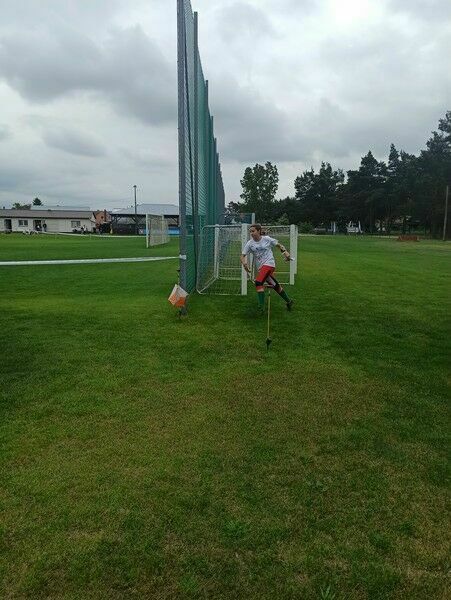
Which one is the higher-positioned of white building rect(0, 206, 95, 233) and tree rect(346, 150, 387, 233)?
tree rect(346, 150, 387, 233)

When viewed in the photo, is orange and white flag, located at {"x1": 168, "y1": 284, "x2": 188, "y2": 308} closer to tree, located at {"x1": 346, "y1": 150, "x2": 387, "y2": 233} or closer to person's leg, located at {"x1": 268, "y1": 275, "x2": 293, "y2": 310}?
person's leg, located at {"x1": 268, "y1": 275, "x2": 293, "y2": 310}

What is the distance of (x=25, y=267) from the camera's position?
1700cm

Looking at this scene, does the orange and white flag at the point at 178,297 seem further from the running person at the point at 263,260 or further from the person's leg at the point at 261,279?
the person's leg at the point at 261,279

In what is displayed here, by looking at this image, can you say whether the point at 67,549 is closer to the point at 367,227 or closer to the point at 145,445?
the point at 145,445

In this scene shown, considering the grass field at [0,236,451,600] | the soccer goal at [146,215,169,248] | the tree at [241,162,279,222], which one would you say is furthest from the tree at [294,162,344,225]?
the grass field at [0,236,451,600]

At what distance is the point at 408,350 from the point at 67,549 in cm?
532

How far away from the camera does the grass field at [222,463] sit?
2600 mm

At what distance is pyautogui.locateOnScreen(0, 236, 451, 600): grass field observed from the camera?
260 centimetres

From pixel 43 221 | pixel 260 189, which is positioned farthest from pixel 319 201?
pixel 43 221

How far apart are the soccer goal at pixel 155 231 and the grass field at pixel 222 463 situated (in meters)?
24.2

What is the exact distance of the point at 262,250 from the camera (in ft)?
31.0

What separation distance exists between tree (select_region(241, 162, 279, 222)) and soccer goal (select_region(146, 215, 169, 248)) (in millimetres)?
62602

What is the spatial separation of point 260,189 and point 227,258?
88.0 meters

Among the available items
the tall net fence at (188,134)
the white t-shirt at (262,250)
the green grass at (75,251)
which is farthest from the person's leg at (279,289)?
the green grass at (75,251)
